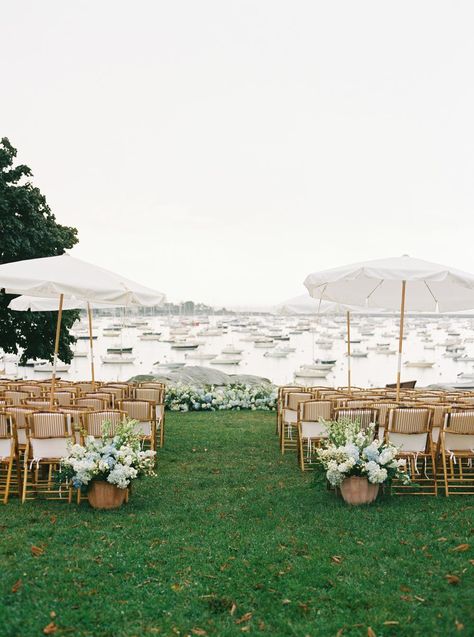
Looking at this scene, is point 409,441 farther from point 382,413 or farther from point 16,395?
point 16,395

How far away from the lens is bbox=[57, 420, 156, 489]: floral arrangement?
6.65 metres

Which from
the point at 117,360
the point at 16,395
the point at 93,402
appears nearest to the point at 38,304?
the point at 16,395

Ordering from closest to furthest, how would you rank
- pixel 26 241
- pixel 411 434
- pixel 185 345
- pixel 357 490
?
pixel 357 490
pixel 411 434
pixel 26 241
pixel 185 345

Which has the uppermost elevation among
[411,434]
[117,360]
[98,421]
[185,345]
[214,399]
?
[98,421]

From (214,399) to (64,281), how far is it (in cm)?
892

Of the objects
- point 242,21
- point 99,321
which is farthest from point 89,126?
point 99,321

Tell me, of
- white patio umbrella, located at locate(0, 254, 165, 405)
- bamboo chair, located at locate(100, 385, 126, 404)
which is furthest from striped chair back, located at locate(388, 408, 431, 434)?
bamboo chair, located at locate(100, 385, 126, 404)

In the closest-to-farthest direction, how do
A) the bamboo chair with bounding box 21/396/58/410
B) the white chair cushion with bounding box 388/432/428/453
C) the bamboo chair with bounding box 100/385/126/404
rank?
1. the white chair cushion with bounding box 388/432/428/453
2. the bamboo chair with bounding box 21/396/58/410
3. the bamboo chair with bounding box 100/385/126/404

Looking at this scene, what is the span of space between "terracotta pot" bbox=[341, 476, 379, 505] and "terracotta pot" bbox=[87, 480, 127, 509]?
2671 millimetres

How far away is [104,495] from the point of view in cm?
682

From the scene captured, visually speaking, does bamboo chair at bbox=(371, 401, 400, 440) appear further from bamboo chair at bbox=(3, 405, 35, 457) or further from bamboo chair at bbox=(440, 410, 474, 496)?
bamboo chair at bbox=(3, 405, 35, 457)

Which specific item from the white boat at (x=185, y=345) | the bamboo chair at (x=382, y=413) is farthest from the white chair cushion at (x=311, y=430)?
the white boat at (x=185, y=345)

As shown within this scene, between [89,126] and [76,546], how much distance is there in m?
21.3

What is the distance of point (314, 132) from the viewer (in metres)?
24.8
